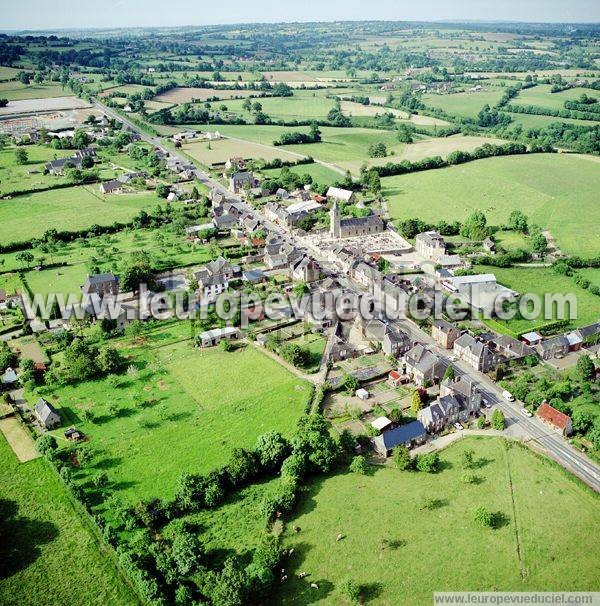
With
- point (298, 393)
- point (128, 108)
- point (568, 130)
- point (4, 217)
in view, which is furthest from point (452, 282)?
point (128, 108)

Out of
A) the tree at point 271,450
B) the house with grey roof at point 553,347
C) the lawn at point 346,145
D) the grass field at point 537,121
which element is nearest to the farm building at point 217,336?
the tree at point 271,450

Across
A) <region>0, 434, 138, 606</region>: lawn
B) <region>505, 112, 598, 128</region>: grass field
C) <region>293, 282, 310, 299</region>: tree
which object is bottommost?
<region>0, 434, 138, 606</region>: lawn

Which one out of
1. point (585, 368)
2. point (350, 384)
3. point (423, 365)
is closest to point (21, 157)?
point (350, 384)

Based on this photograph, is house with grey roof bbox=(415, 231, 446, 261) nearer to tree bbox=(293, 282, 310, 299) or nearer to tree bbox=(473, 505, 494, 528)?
tree bbox=(293, 282, 310, 299)

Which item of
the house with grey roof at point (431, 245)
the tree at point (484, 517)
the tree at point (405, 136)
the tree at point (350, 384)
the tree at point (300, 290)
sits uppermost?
the tree at point (405, 136)

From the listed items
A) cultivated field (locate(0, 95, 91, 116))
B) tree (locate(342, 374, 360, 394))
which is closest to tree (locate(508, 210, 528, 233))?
tree (locate(342, 374, 360, 394))

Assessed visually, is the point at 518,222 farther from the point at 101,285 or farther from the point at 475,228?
the point at 101,285

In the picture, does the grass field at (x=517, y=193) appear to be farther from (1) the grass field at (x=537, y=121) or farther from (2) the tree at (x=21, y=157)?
(2) the tree at (x=21, y=157)
